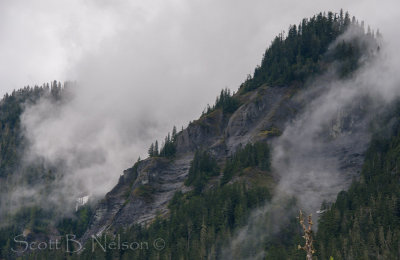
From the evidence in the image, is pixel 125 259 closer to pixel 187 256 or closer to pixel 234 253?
pixel 187 256

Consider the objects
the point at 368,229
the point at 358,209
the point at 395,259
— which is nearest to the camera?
the point at 395,259

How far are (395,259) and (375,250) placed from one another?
8.10 m

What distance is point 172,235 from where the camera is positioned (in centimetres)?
19338

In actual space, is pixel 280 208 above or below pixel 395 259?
above

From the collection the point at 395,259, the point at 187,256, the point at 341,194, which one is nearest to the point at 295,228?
the point at 341,194

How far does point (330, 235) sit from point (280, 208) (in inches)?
1449

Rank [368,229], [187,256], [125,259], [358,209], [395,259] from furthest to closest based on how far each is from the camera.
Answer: [125,259] → [187,256] → [358,209] → [368,229] → [395,259]

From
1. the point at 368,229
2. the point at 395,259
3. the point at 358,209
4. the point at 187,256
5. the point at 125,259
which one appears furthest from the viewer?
the point at 125,259

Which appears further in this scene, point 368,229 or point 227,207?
point 227,207

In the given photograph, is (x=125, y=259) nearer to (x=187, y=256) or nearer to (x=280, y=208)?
(x=187, y=256)

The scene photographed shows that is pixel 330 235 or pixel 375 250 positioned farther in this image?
pixel 330 235

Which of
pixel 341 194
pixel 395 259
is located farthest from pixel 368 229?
pixel 341 194

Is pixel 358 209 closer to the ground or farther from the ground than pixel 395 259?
farther from the ground

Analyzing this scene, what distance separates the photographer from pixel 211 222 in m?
191
